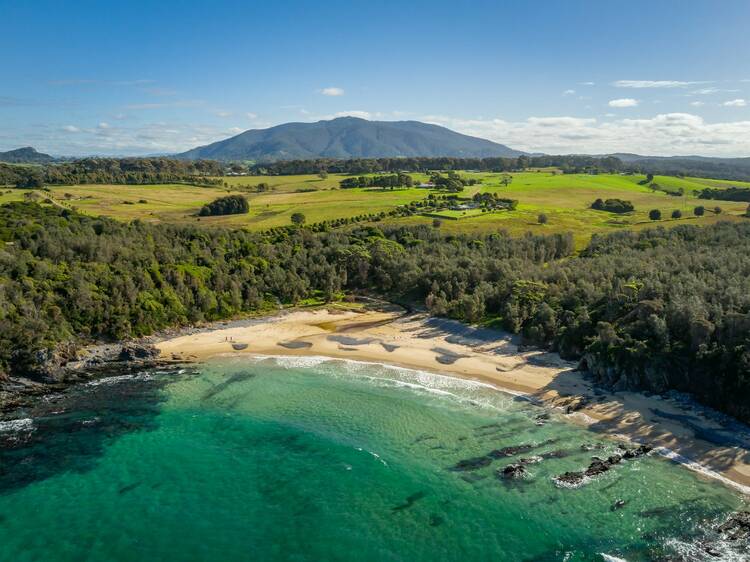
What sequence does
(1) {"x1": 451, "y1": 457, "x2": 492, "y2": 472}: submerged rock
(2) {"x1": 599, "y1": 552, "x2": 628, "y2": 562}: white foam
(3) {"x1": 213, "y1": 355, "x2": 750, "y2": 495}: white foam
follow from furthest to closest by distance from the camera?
(1) {"x1": 451, "y1": 457, "x2": 492, "y2": 472}: submerged rock, (3) {"x1": 213, "y1": 355, "x2": 750, "y2": 495}: white foam, (2) {"x1": 599, "y1": 552, "x2": 628, "y2": 562}: white foam

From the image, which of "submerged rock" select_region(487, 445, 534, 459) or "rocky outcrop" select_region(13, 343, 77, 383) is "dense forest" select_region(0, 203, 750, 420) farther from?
"submerged rock" select_region(487, 445, 534, 459)

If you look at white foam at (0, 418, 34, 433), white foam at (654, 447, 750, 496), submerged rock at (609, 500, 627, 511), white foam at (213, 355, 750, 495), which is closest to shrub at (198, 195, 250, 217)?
white foam at (213, 355, 750, 495)

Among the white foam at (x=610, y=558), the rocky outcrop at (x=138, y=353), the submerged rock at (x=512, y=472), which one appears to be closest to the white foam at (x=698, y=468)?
the submerged rock at (x=512, y=472)

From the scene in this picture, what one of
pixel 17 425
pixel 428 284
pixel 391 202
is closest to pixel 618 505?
pixel 428 284

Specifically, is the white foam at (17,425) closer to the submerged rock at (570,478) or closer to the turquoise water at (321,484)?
the turquoise water at (321,484)

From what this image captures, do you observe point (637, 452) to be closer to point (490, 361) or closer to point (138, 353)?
point (490, 361)

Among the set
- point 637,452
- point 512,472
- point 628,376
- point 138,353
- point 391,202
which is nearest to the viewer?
point 512,472
